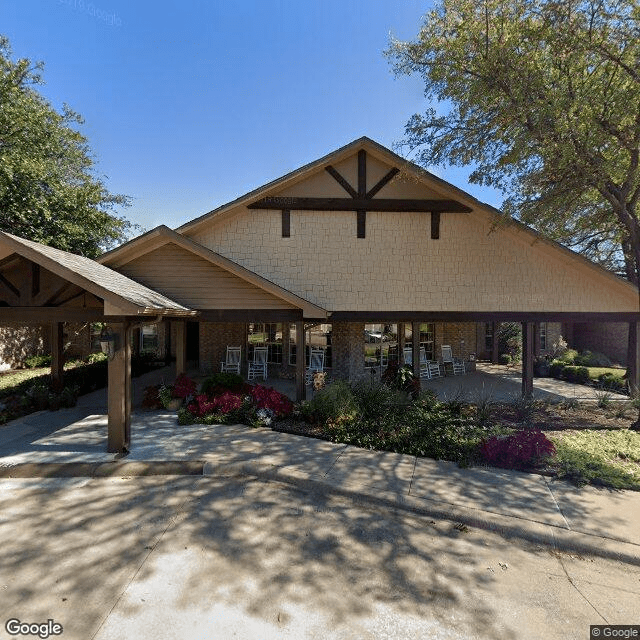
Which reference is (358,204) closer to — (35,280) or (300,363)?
(300,363)

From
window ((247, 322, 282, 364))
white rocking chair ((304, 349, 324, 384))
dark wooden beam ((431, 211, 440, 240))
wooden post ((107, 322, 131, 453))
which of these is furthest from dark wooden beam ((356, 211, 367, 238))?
wooden post ((107, 322, 131, 453))

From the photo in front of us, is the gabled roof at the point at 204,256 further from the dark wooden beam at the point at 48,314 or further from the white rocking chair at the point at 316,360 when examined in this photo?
the white rocking chair at the point at 316,360

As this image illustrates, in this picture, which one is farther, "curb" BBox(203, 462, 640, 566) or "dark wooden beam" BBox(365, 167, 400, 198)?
"dark wooden beam" BBox(365, 167, 400, 198)

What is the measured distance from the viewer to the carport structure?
564cm

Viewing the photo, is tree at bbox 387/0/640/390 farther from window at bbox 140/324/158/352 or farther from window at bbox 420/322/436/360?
window at bbox 140/324/158/352

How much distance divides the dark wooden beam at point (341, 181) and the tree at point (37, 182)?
1097 cm

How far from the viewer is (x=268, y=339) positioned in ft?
43.4

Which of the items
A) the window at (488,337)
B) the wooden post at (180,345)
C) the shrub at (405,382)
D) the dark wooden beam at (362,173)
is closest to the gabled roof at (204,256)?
the wooden post at (180,345)

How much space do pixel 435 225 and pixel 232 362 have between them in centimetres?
824

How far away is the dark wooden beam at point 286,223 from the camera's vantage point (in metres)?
9.76

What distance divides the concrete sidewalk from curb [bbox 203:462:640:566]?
0.01m

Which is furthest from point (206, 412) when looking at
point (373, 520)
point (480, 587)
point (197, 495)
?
point (480, 587)

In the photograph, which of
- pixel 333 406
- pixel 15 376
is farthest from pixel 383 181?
pixel 15 376

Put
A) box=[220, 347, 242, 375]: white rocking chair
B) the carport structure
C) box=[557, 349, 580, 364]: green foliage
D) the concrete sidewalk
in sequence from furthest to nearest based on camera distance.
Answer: box=[557, 349, 580, 364]: green foliage
box=[220, 347, 242, 375]: white rocking chair
the carport structure
the concrete sidewalk
